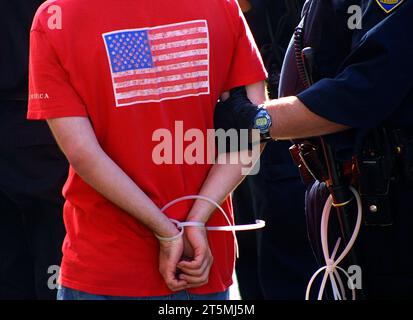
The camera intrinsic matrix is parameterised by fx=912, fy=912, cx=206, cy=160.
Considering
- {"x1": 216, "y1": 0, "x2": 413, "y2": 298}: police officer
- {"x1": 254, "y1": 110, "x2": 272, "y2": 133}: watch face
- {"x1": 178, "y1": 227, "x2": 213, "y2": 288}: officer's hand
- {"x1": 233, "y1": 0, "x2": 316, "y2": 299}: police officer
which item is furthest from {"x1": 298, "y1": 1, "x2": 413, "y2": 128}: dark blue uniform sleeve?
{"x1": 233, "y1": 0, "x2": 316, "y2": 299}: police officer

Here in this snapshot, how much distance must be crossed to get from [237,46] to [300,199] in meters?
1.33

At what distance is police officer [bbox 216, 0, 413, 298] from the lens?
243 centimetres

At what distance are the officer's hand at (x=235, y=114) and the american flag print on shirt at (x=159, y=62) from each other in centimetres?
9

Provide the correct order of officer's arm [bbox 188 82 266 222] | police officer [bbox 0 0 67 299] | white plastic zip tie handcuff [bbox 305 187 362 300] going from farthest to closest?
police officer [bbox 0 0 67 299]
white plastic zip tie handcuff [bbox 305 187 362 300]
officer's arm [bbox 188 82 266 222]

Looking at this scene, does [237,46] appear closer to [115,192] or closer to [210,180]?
[210,180]

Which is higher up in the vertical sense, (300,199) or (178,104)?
(178,104)

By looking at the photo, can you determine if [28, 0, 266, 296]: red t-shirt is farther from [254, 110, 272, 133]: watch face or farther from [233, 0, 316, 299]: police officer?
[233, 0, 316, 299]: police officer

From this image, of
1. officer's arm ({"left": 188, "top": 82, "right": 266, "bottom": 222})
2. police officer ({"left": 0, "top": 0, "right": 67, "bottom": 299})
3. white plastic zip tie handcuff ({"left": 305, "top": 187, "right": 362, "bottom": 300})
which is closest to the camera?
officer's arm ({"left": 188, "top": 82, "right": 266, "bottom": 222})

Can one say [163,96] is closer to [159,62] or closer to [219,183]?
[159,62]

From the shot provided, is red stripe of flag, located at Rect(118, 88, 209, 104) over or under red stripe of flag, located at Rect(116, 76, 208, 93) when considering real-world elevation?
under

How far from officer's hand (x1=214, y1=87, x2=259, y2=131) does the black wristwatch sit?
12 mm

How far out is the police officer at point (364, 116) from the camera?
2432 mm

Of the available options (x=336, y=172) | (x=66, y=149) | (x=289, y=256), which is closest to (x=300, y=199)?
(x=289, y=256)

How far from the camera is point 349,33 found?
8.57ft
